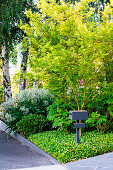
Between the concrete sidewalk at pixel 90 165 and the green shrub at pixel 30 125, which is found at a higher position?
the green shrub at pixel 30 125

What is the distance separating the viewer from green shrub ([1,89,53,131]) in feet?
27.8

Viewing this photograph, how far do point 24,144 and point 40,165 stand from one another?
2.23 metres

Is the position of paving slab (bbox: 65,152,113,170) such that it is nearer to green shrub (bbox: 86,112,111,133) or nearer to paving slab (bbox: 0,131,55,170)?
paving slab (bbox: 0,131,55,170)

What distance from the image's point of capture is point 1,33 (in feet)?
36.4

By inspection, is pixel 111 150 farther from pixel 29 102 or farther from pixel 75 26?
pixel 29 102

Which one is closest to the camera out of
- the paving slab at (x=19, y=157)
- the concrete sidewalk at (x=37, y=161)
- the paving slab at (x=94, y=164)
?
the paving slab at (x=94, y=164)

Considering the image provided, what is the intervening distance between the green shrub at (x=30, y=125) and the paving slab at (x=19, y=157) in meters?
0.53

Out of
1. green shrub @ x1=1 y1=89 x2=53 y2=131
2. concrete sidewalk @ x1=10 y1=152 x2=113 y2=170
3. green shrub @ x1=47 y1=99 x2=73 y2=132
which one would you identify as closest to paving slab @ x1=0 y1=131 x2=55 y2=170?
concrete sidewalk @ x1=10 y1=152 x2=113 y2=170

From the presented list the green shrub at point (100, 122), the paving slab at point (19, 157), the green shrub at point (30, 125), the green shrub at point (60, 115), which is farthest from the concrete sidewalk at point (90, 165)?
the green shrub at point (30, 125)

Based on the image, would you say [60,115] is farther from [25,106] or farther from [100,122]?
[25,106]

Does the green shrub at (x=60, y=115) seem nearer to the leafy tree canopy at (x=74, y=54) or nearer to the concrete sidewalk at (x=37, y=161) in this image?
the leafy tree canopy at (x=74, y=54)

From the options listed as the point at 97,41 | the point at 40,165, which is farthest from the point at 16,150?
the point at 97,41

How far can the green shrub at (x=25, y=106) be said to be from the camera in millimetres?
8464

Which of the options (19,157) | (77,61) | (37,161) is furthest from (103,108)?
(19,157)
